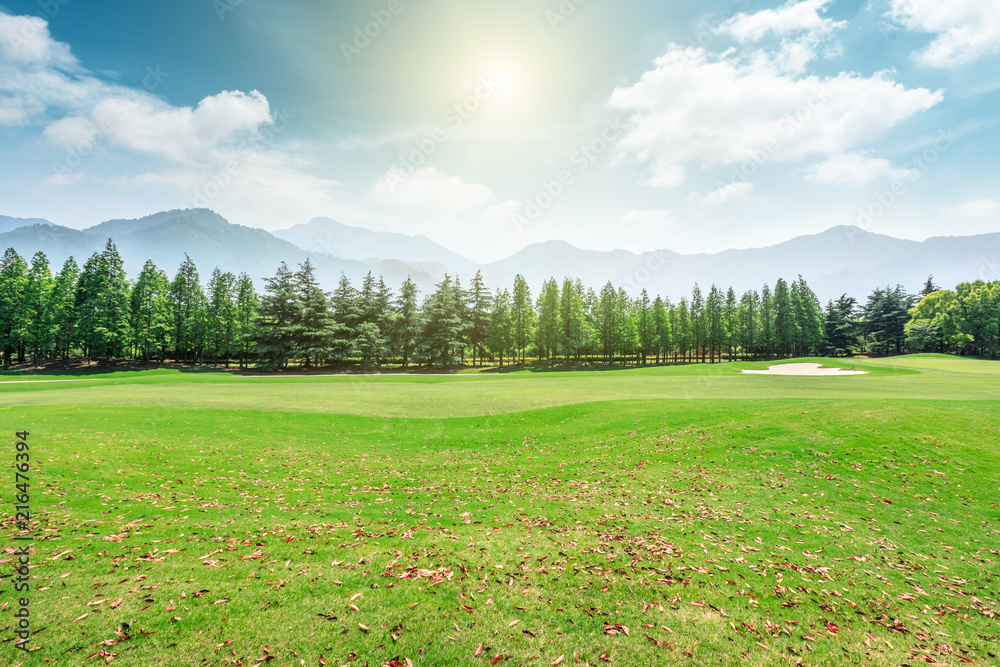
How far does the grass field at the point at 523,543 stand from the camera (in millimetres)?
4965

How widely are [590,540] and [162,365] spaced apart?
252 feet

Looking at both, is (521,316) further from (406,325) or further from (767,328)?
(767,328)

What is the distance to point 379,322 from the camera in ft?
221

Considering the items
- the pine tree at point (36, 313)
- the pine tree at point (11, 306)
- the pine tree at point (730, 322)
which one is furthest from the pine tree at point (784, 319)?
the pine tree at point (11, 306)

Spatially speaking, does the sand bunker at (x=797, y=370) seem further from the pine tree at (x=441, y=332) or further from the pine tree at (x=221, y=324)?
the pine tree at (x=221, y=324)

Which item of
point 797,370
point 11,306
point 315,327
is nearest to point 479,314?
point 315,327

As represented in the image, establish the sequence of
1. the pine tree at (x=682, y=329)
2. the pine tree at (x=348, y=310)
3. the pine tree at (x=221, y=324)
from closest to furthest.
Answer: the pine tree at (x=348, y=310)
the pine tree at (x=221, y=324)
the pine tree at (x=682, y=329)

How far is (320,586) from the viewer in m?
6.01

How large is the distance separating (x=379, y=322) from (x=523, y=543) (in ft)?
208

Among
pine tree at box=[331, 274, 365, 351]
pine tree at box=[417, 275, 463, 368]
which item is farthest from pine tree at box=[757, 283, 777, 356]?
pine tree at box=[331, 274, 365, 351]

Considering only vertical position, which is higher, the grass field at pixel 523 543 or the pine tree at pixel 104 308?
the pine tree at pixel 104 308

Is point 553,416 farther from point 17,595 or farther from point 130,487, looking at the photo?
point 17,595

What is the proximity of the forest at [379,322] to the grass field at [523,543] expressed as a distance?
46744mm

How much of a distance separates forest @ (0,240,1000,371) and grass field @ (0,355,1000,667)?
4674 centimetres
